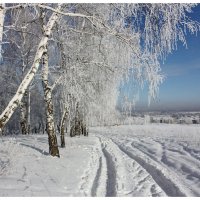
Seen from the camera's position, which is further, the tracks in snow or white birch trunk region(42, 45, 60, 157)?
white birch trunk region(42, 45, 60, 157)

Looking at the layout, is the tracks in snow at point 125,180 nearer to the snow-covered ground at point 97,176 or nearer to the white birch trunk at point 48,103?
the snow-covered ground at point 97,176

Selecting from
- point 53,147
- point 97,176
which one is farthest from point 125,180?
point 53,147

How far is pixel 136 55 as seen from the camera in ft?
30.8

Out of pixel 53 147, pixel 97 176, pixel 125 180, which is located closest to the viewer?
pixel 125 180

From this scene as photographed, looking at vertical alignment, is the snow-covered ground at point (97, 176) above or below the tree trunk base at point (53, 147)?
below

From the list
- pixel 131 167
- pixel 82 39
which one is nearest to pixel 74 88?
pixel 82 39

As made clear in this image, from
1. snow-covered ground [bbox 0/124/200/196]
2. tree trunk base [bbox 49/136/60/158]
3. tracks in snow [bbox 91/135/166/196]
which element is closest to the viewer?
snow-covered ground [bbox 0/124/200/196]

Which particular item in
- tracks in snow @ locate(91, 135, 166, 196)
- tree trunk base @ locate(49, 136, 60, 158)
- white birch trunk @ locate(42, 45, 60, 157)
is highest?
white birch trunk @ locate(42, 45, 60, 157)

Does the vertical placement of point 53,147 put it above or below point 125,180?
above

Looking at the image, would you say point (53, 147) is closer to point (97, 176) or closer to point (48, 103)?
point (48, 103)

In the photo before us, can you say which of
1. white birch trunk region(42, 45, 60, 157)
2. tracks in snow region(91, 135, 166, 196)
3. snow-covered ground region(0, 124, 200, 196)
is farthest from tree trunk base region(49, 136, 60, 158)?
tracks in snow region(91, 135, 166, 196)

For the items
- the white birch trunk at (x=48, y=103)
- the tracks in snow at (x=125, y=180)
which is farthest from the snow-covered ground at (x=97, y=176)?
the white birch trunk at (x=48, y=103)

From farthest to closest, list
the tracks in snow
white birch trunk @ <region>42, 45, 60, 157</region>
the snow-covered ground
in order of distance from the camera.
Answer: white birch trunk @ <region>42, 45, 60, 157</region> < the tracks in snow < the snow-covered ground

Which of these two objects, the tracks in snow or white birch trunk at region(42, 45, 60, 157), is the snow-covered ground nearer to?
the tracks in snow
